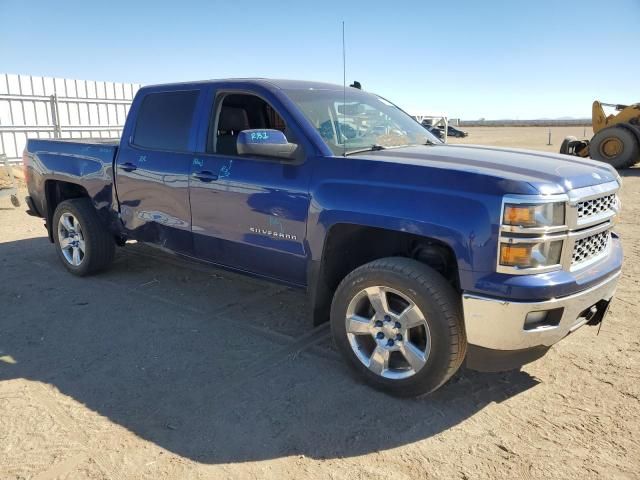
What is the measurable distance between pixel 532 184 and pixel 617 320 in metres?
2.42

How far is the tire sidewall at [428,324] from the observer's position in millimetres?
2998

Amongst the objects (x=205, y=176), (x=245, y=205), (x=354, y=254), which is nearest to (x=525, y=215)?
(x=354, y=254)

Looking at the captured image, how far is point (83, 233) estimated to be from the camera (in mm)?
5430

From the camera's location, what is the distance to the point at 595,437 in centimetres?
287

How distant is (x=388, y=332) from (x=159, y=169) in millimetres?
2524

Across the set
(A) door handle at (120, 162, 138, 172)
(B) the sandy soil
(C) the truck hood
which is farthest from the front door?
(B) the sandy soil

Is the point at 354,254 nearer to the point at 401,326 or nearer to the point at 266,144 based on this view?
the point at 401,326

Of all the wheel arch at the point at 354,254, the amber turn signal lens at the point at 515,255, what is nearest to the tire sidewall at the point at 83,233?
the wheel arch at the point at 354,254

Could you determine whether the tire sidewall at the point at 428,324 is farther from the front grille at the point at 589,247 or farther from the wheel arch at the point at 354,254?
the front grille at the point at 589,247

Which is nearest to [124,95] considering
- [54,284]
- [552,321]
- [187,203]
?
[54,284]

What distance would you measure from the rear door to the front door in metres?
0.19

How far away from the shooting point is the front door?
3633 millimetres

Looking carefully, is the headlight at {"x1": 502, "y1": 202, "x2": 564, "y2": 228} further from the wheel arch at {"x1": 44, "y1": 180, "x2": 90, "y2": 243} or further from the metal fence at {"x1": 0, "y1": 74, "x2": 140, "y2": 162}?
the metal fence at {"x1": 0, "y1": 74, "x2": 140, "y2": 162}

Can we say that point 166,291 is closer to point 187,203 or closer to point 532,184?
point 187,203
